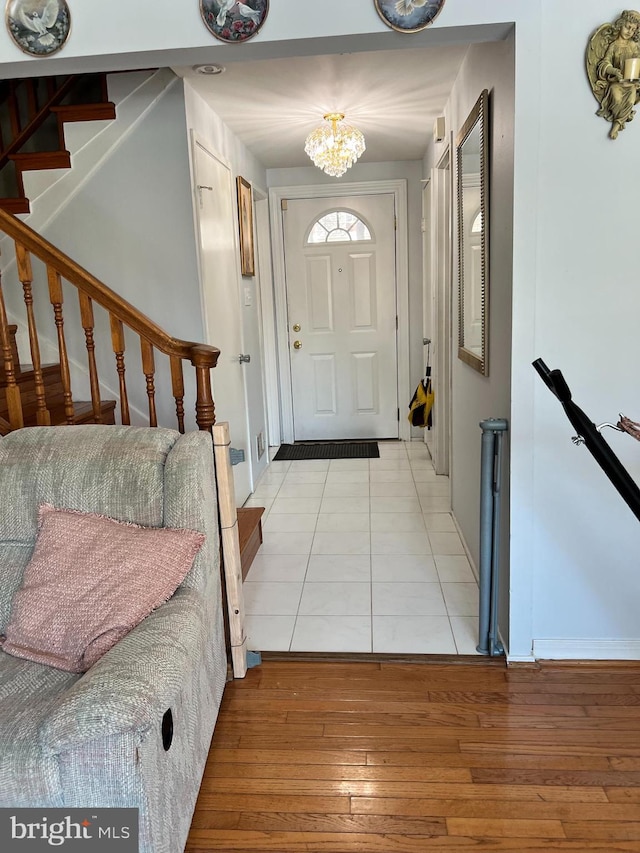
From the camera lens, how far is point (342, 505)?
378 centimetres

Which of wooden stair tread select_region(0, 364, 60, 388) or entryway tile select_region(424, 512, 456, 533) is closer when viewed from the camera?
wooden stair tread select_region(0, 364, 60, 388)

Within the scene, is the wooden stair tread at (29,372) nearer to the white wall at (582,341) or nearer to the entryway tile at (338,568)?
the entryway tile at (338,568)

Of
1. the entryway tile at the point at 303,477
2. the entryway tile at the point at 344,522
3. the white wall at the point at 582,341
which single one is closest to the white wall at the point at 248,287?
the entryway tile at the point at 303,477

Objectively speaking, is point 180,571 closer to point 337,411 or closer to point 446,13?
point 446,13

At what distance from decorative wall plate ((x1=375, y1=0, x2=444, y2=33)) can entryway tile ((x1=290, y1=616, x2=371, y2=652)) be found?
79.6 inches

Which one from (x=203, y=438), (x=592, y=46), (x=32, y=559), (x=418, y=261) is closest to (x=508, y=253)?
(x=592, y=46)

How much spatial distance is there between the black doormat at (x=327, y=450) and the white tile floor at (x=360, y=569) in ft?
1.66

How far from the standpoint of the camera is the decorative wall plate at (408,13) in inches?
69.2

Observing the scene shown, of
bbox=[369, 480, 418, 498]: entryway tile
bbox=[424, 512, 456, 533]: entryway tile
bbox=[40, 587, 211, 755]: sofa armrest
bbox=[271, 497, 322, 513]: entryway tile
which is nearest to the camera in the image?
bbox=[40, 587, 211, 755]: sofa armrest

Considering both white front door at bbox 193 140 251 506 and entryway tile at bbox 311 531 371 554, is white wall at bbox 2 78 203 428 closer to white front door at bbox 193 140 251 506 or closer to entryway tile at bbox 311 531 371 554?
white front door at bbox 193 140 251 506

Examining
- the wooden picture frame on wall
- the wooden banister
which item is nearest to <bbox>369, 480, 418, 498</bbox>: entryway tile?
the wooden picture frame on wall

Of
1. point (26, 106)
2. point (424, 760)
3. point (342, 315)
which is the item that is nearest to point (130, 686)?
point (424, 760)

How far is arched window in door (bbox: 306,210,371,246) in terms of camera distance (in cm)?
509

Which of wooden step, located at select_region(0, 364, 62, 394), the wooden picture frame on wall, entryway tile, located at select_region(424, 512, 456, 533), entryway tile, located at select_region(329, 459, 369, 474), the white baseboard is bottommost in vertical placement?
entryway tile, located at select_region(424, 512, 456, 533)
